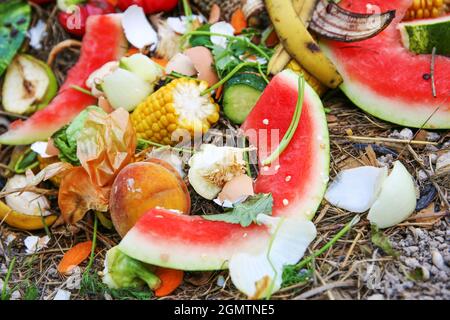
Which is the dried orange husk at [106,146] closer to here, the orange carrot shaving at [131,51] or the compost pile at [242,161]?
the compost pile at [242,161]

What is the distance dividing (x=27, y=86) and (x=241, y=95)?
90cm

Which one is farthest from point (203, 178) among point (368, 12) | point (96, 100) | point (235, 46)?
point (368, 12)

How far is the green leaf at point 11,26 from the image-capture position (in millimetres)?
2158

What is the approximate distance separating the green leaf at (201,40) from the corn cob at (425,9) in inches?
25.9

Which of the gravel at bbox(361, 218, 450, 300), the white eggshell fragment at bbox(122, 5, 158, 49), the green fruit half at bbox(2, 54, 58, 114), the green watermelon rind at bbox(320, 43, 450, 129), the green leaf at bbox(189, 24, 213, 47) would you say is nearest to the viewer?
the gravel at bbox(361, 218, 450, 300)

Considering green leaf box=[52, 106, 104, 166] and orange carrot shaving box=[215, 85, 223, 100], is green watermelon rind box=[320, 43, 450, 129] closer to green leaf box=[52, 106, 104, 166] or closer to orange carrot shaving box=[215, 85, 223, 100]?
orange carrot shaving box=[215, 85, 223, 100]

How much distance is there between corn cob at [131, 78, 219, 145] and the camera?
1665 millimetres

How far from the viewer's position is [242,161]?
5.04ft

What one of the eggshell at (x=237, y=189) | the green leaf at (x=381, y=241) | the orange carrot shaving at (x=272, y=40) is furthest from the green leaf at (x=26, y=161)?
the green leaf at (x=381, y=241)

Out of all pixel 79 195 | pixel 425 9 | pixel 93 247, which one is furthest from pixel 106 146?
pixel 425 9

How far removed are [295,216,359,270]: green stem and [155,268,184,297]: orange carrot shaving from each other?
12.2 inches

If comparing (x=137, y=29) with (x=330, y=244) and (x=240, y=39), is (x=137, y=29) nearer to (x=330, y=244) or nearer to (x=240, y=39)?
(x=240, y=39)

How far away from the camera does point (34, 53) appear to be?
2.24 metres

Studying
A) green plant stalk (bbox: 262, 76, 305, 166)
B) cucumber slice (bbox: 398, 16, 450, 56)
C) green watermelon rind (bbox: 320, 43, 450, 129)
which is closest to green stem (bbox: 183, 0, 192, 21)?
green watermelon rind (bbox: 320, 43, 450, 129)
